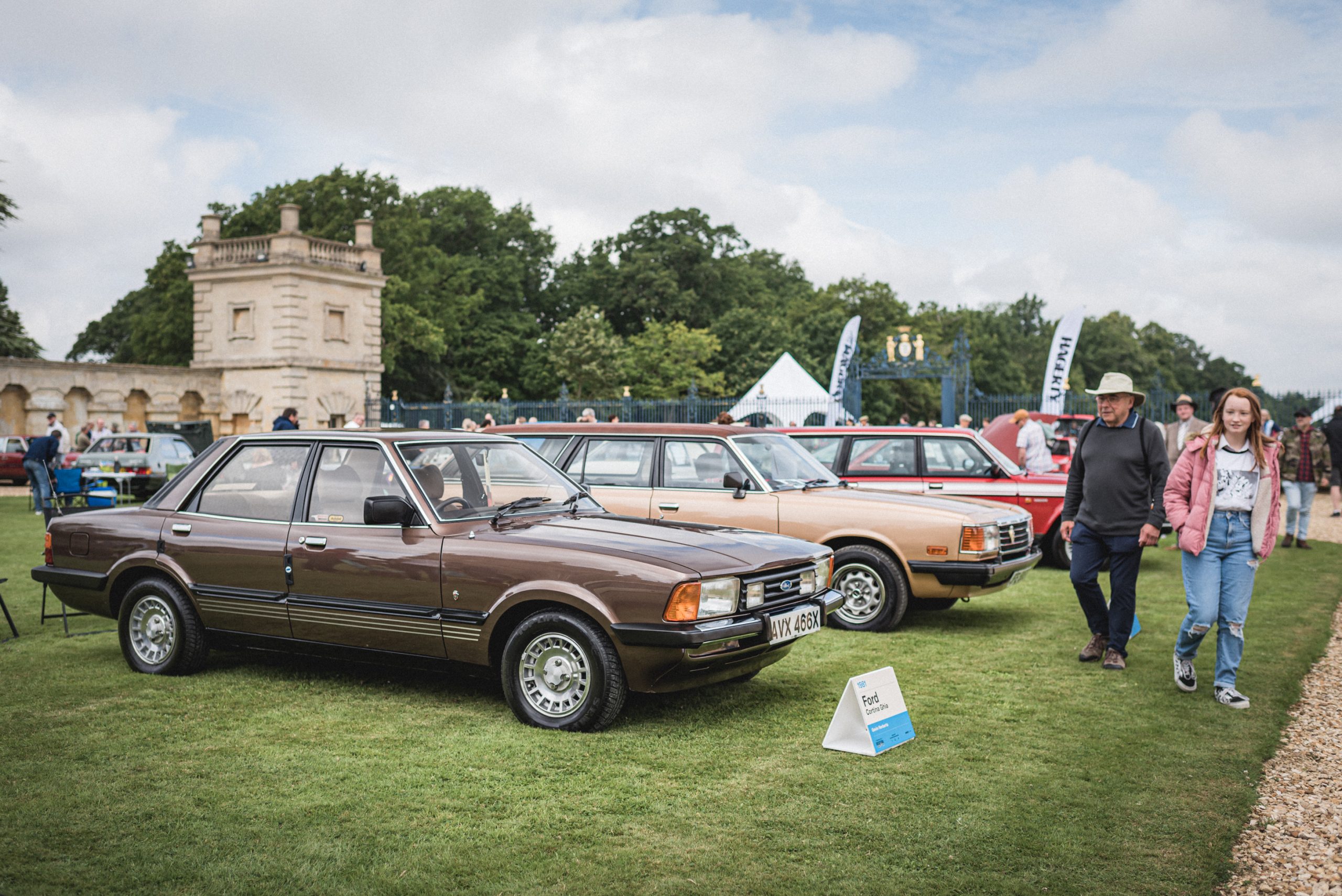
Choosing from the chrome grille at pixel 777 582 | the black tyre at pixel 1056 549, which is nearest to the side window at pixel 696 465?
the chrome grille at pixel 777 582

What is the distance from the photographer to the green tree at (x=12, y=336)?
49281mm

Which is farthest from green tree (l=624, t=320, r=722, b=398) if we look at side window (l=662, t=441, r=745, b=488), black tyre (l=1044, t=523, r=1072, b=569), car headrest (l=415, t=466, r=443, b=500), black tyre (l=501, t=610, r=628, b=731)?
black tyre (l=501, t=610, r=628, b=731)

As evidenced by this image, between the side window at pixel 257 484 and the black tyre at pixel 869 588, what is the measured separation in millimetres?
4501

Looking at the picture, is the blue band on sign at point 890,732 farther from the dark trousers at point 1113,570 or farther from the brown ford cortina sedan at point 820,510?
the brown ford cortina sedan at point 820,510

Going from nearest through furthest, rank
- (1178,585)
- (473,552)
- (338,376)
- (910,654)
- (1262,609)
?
(473,552) < (910,654) < (1262,609) < (1178,585) < (338,376)

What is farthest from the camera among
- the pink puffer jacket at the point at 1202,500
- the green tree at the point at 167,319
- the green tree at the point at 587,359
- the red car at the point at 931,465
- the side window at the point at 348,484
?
the green tree at the point at 587,359

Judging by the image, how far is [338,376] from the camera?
39.7 meters

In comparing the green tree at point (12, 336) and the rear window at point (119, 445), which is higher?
the green tree at point (12, 336)

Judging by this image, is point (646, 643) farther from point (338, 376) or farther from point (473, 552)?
point (338, 376)

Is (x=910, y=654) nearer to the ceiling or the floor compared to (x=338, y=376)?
nearer to the floor

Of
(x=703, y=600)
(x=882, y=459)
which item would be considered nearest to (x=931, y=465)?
(x=882, y=459)

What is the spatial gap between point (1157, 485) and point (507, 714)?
4683 mm

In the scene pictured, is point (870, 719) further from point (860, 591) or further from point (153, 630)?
point (153, 630)

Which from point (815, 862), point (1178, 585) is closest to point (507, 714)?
point (815, 862)
